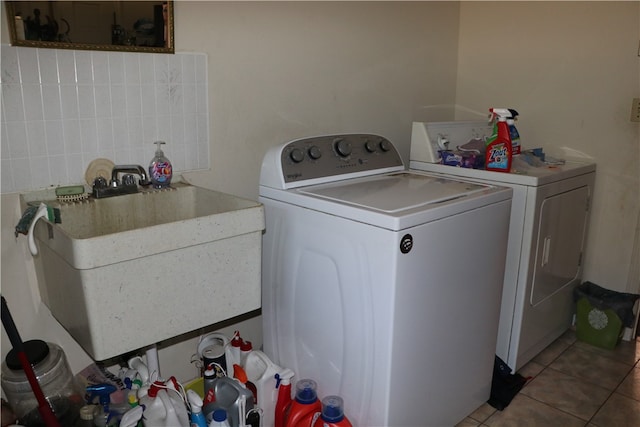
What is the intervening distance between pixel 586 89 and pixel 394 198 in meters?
1.47

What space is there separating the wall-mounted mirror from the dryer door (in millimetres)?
1608

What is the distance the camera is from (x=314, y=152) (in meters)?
1.97

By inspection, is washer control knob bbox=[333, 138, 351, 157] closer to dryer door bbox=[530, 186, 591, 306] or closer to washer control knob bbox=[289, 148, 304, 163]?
washer control knob bbox=[289, 148, 304, 163]

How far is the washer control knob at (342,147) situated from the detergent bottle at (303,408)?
906mm

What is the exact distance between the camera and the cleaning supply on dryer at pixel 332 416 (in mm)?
1663

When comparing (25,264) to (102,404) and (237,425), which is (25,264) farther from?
(237,425)

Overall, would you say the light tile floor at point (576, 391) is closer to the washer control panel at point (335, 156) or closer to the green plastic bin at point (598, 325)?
the green plastic bin at point (598, 325)

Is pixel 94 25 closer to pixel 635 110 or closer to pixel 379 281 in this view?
pixel 379 281

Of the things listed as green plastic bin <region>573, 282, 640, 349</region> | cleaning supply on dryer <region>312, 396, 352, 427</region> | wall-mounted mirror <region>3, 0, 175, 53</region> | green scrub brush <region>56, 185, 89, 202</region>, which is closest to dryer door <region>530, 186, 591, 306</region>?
green plastic bin <region>573, 282, 640, 349</region>

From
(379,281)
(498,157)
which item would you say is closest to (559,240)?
(498,157)

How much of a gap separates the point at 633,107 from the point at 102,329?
249 cm

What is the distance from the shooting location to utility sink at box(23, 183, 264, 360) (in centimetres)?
130

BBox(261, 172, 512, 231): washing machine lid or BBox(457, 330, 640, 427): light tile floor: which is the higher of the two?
BBox(261, 172, 512, 231): washing machine lid

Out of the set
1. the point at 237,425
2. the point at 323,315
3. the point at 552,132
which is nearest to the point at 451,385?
the point at 323,315
